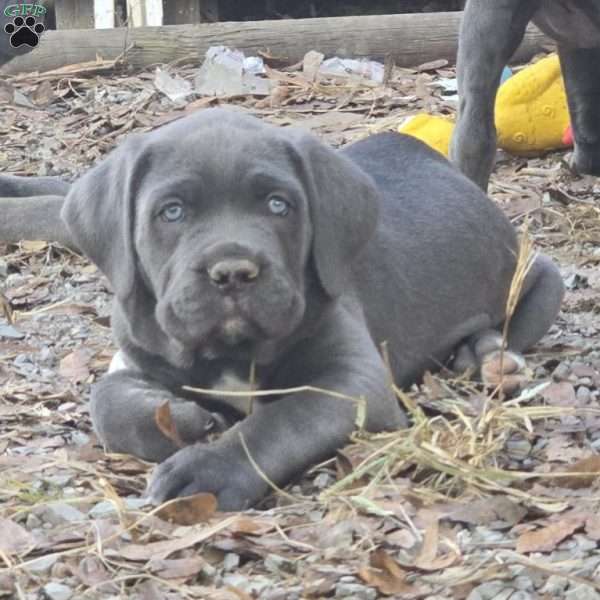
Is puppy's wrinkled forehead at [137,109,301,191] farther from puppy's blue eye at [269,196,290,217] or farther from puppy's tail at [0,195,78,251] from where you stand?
puppy's tail at [0,195,78,251]

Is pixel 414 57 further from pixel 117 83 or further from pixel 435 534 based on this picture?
pixel 435 534

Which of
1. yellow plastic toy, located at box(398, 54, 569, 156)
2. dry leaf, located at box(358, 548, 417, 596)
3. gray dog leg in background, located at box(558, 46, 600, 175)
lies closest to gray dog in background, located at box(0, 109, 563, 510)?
dry leaf, located at box(358, 548, 417, 596)

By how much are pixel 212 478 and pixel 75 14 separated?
9239mm

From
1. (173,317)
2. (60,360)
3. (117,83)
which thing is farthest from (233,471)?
(117,83)

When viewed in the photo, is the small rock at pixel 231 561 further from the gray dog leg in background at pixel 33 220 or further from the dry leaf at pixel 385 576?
the gray dog leg in background at pixel 33 220

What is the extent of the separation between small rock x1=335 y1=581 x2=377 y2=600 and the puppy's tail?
463 centimetres

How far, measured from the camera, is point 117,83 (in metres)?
11.6

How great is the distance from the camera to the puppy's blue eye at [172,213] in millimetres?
4785

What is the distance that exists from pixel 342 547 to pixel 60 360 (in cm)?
247

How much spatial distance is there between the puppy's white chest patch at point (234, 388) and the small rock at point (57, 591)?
121cm

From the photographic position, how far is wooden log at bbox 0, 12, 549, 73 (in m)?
11.9

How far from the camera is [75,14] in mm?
13180

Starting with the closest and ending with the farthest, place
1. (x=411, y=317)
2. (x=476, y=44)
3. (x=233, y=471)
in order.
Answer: (x=233, y=471) < (x=411, y=317) < (x=476, y=44)

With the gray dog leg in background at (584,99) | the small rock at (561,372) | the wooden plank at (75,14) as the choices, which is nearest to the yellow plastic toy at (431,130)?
the gray dog leg in background at (584,99)
